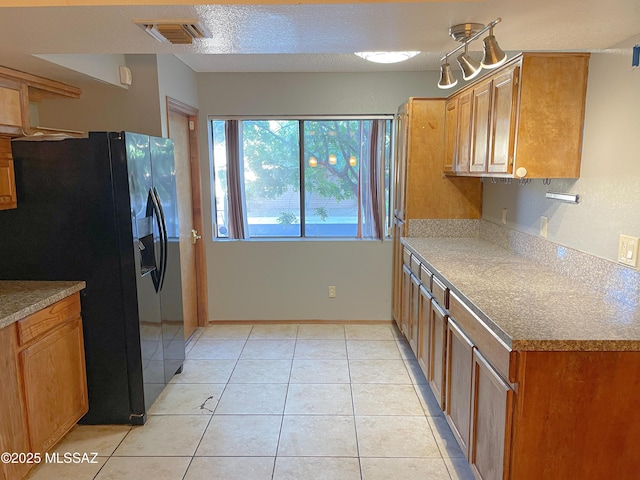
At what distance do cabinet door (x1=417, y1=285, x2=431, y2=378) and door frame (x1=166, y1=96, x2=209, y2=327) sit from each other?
2163 mm

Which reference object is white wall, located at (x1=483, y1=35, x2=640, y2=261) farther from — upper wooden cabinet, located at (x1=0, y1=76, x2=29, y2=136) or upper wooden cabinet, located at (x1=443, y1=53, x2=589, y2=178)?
upper wooden cabinet, located at (x1=0, y1=76, x2=29, y2=136)

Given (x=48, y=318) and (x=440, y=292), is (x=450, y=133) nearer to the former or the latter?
(x=440, y=292)

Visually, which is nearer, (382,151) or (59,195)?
(59,195)

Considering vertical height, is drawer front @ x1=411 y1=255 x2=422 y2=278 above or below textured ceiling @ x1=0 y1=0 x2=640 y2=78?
below

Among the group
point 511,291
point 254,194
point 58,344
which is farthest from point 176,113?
point 511,291

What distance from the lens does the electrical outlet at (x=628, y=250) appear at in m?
1.93

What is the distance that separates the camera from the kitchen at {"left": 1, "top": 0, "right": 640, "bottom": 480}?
6.76 ft

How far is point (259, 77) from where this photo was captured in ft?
13.1

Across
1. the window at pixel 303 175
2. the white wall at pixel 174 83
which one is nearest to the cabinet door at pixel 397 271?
the window at pixel 303 175

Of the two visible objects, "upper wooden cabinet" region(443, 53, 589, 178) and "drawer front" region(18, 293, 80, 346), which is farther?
"upper wooden cabinet" region(443, 53, 589, 178)

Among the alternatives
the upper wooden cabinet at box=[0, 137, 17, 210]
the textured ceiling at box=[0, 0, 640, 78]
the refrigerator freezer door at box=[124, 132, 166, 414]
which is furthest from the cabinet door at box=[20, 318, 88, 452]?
the textured ceiling at box=[0, 0, 640, 78]

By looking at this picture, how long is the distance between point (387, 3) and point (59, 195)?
2013mm

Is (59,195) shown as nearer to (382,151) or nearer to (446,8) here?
(446,8)

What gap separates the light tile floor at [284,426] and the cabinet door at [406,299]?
0.22 m
